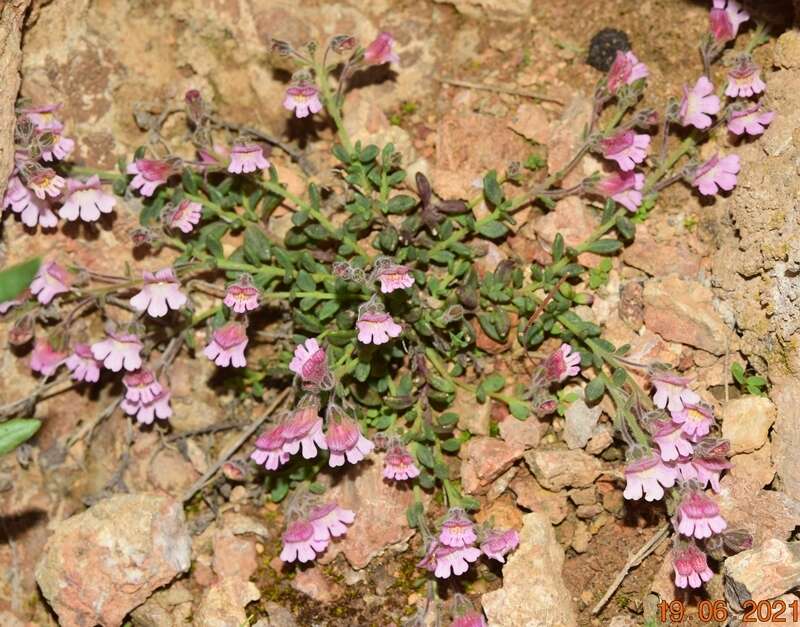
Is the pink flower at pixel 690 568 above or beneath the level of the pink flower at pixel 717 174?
beneath

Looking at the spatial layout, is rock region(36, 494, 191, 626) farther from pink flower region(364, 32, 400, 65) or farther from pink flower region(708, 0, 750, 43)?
pink flower region(708, 0, 750, 43)

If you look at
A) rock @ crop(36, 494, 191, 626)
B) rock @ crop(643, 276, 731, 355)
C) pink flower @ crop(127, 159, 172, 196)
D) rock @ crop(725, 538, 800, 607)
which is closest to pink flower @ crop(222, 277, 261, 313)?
pink flower @ crop(127, 159, 172, 196)

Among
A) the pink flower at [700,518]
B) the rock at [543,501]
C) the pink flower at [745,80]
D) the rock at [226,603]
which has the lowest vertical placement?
the rock at [226,603]

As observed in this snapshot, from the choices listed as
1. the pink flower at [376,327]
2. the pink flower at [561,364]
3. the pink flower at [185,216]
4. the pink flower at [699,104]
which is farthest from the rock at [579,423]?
the pink flower at [185,216]

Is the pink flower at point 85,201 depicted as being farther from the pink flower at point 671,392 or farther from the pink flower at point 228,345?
the pink flower at point 671,392

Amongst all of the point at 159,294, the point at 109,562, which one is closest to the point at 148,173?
the point at 159,294

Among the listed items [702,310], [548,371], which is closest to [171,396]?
[548,371]
